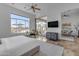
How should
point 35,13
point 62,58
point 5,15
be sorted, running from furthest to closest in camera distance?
1. point 35,13
2. point 62,58
3. point 5,15

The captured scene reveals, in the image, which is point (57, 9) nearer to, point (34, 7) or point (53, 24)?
point (53, 24)

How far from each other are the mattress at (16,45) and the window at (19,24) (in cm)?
15

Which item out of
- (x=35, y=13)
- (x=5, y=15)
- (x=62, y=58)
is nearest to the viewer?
(x=5, y=15)

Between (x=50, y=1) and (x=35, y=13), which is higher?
(x=50, y=1)

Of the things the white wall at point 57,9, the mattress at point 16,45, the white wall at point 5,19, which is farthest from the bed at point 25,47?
the white wall at point 57,9

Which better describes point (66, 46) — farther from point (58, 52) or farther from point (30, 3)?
point (30, 3)

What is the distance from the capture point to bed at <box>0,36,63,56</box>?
1.72 m

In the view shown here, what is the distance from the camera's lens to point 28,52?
181 centimetres

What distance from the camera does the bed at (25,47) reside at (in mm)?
1721

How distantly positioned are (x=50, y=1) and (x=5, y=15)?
88 centimetres

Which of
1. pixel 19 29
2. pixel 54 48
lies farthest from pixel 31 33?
pixel 54 48

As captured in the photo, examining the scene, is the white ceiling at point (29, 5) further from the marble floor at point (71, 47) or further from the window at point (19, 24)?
the marble floor at point (71, 47)

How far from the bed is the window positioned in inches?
5.7

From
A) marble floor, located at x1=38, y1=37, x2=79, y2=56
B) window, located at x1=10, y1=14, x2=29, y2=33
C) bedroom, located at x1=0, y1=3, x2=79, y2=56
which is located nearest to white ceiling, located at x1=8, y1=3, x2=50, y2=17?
bedroom, located at x1=0, y1=3, x2=79, y2=56
